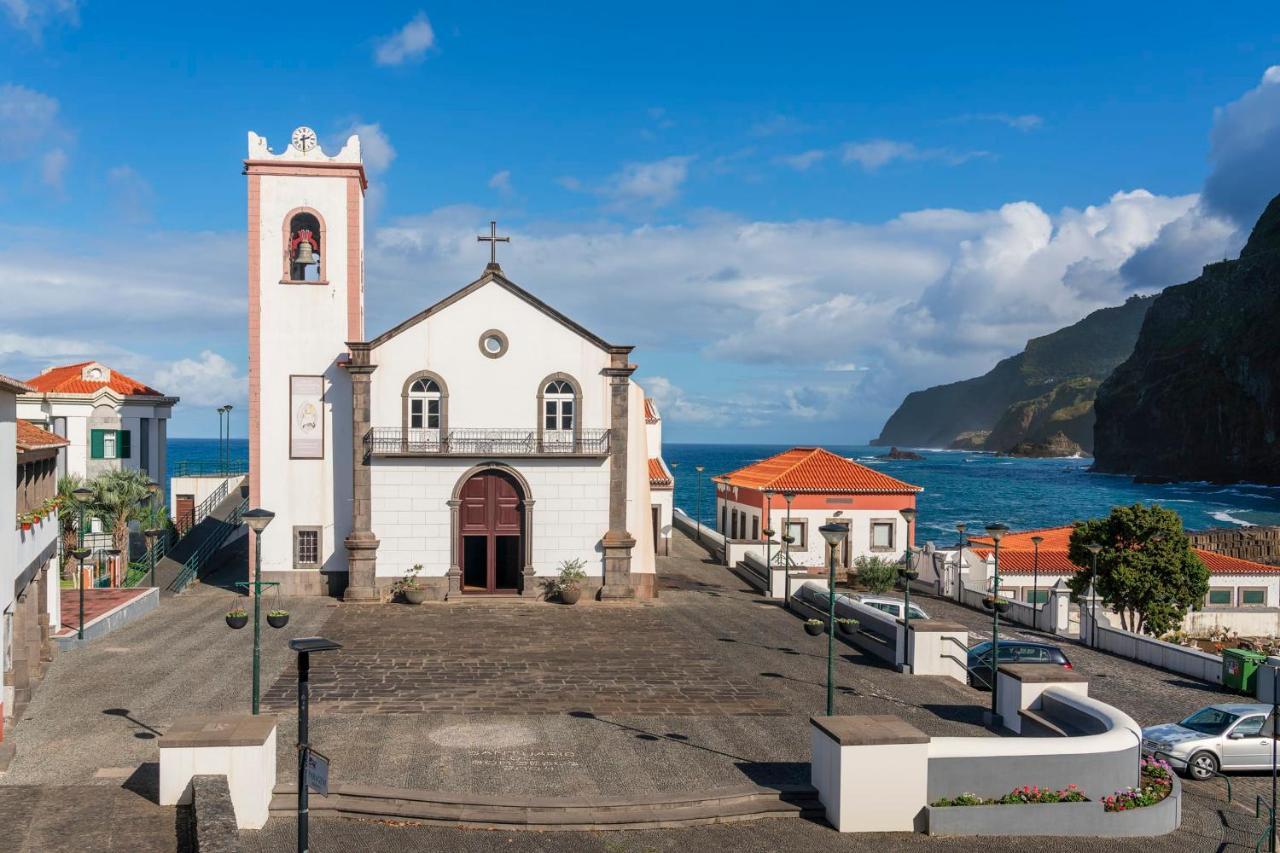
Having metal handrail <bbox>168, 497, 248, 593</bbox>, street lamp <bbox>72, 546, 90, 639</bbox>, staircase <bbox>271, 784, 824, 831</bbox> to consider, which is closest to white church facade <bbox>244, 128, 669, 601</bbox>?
metal handrail <bbox>168, 497, 248, 593</bbox>

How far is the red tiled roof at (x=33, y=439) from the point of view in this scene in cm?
1950

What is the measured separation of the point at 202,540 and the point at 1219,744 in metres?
34.5

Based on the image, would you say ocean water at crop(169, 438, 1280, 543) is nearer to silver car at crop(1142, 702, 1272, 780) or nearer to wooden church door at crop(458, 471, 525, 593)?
wooden church door at crop(458, 471, 525, 593)

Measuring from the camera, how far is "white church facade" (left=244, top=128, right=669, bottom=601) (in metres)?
32.9

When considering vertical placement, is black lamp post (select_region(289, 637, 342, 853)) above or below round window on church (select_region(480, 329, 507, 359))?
below

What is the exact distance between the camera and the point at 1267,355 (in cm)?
13300

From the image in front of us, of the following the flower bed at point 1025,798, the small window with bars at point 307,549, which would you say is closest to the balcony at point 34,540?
the small window with bars at point 307,549

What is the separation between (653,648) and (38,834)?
15.4 metres

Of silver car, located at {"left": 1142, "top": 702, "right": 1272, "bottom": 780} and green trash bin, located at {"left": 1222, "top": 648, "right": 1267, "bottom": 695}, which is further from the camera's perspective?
green trash bin, located at {"left": 1222, "top": 648, "right": 1267, "bottom": 695}

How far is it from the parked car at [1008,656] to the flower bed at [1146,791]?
6926 millimetres

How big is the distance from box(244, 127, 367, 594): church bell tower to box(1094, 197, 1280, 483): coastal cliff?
5363 inches

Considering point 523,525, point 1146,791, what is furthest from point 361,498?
point 1146,791

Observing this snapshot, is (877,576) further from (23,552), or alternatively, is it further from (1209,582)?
(23,552)

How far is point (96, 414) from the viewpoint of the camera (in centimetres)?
4112
